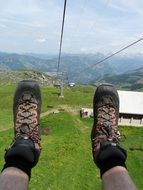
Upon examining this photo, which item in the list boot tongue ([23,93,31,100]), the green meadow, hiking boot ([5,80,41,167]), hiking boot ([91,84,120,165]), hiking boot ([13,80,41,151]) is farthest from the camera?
the green meadow

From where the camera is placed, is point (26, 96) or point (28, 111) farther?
point (26, 96)

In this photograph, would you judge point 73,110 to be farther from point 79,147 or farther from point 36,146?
point 36,146

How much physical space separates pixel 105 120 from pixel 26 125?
202 cm

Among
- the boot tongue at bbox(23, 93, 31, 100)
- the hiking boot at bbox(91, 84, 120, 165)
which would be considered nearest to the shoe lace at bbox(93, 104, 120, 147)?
the hiking boot at bbox(91, 84, 120, 165)

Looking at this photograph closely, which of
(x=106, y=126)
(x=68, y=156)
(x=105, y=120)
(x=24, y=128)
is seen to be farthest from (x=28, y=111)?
(x=68, y=156)

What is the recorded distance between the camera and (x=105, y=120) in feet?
32.3

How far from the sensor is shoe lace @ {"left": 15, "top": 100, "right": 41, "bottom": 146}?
878 centimetres

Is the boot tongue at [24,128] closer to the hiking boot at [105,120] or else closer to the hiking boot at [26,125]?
the hiking boot at [26,125]

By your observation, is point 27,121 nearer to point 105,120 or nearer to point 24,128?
point 24,128

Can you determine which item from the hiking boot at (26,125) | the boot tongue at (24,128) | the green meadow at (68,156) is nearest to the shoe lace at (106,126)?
the hiking boot at (26,125)

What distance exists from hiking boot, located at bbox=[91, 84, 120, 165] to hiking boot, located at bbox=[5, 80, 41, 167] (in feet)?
4.27

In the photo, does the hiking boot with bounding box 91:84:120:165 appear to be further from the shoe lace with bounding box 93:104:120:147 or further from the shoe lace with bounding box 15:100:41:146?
the shoe lace with bounding box 15:100:41:146

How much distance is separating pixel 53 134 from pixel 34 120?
3522 cm

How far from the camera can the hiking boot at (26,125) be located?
753cm
